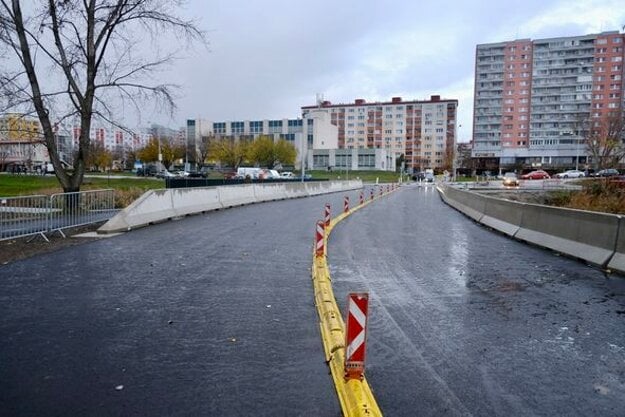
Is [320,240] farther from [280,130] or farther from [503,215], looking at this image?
[280,130]

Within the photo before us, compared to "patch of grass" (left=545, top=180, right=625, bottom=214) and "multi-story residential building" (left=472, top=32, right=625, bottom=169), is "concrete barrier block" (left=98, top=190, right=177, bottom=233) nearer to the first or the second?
"patch of grass" (left=545, top=180, right=625, bottom=214)

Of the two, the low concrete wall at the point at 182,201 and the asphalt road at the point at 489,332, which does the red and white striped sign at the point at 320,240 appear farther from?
the low concrete wall at the point at 182,201

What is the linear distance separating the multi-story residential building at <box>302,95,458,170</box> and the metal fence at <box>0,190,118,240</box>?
134092 mm

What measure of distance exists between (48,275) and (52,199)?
4.62 m

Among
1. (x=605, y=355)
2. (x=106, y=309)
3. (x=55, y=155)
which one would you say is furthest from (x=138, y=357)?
(x=55, y=155)

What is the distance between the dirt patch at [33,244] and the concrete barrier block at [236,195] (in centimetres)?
935

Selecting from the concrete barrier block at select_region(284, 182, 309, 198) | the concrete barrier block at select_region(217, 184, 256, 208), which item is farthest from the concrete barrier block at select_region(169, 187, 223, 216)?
the concrete barrier block at select_region(284, 182, 309, 198)

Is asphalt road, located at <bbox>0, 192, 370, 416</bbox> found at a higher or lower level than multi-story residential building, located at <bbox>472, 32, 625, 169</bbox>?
lower

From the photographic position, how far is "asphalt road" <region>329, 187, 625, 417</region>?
386 centimetres

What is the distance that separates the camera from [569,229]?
34.7 feet

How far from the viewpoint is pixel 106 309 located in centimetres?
618

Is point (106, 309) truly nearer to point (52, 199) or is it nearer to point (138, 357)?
point (138, 357)

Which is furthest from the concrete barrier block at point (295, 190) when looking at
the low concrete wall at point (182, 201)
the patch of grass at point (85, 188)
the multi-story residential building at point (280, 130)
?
the multi-story residential building at point (280, 130)

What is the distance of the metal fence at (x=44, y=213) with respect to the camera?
36.4 ft
